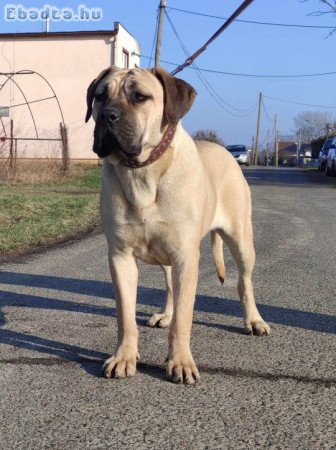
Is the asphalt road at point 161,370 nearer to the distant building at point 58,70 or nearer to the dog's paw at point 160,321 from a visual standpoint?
the dog's paw at point 160,321

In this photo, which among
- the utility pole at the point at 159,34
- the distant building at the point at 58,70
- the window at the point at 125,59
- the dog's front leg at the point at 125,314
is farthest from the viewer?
the window at the point at 125,59

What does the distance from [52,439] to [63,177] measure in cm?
1779

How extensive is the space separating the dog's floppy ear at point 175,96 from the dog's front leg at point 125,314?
0.82m

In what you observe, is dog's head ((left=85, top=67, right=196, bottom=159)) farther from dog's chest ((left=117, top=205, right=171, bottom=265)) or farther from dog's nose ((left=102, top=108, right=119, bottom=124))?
dog's chest ((left=117, top=205, right=171, bottom=265))

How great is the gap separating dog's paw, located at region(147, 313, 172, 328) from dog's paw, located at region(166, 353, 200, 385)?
1052 mm

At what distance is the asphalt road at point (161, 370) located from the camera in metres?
2.86

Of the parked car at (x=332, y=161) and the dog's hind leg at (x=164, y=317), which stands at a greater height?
the dog's hind leg at (x=164, y=317)

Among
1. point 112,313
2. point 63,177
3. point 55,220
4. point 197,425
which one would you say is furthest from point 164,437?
point 63,177

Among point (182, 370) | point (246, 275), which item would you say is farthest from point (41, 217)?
point (182, 370)

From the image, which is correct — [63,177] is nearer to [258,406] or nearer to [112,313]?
[112,313]

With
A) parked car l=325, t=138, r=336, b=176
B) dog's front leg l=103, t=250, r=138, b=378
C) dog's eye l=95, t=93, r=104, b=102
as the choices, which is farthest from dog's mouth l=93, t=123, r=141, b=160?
parked car l=325, t=138, r=336, b=176

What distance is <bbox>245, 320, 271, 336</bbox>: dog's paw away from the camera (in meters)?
4.45

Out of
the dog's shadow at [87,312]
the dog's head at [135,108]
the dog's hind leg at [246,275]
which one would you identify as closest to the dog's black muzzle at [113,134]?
the dog's head at [135,108]

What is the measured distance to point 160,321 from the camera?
4641mm
